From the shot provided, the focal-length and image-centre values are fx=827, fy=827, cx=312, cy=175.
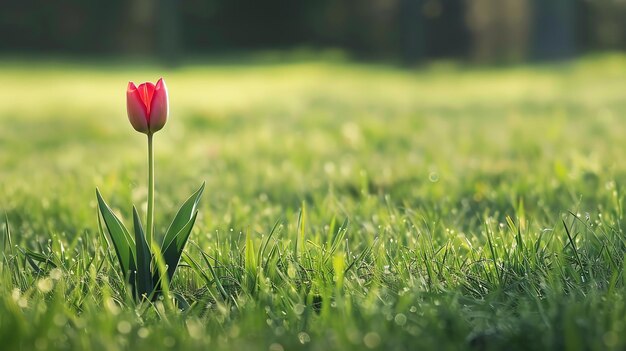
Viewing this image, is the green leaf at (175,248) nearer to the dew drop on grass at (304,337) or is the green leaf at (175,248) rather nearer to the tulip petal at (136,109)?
the tulip petal at (136,109)

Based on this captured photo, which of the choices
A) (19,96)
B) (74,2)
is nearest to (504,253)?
(19,96)

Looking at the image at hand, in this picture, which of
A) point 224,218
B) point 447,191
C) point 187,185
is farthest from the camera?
point 187,185

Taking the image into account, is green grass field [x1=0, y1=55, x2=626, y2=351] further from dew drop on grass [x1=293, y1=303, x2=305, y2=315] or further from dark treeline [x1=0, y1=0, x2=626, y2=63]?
dark treeline [x1=0, y1=0, x2=626, y2=63]

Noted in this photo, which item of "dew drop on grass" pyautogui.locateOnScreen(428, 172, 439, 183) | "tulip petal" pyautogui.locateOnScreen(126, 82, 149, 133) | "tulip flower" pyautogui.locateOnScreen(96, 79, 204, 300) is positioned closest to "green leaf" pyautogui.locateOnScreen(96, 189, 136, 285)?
"tulip flower" pyautogui.locateOnScreen(96, 79, 204, 300)

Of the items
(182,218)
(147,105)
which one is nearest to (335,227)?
(182,218)

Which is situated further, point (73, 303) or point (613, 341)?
point (73, 303)

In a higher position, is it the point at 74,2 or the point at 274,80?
the point at 74,2

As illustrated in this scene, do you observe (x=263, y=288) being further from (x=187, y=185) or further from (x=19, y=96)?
(x=19, y=96)
